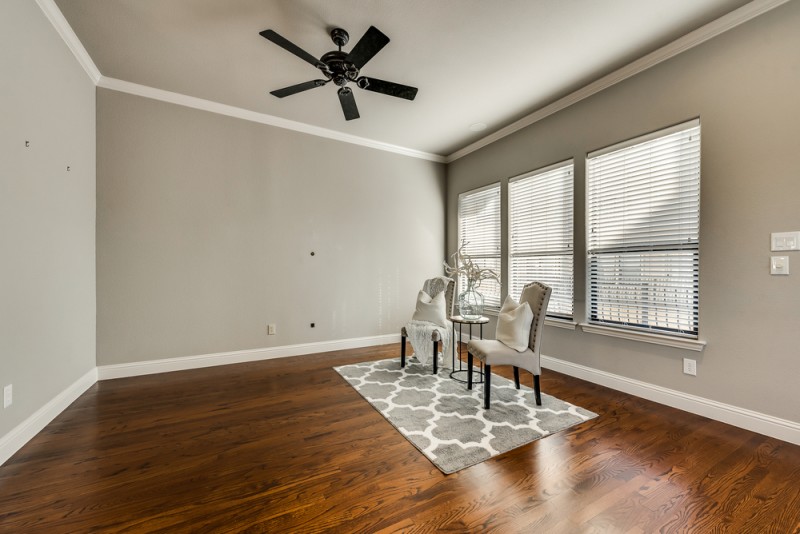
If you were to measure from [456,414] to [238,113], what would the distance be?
3.94 m

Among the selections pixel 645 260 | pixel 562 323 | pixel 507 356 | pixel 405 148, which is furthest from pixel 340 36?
pixel 562 323

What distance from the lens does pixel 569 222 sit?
11.5 feet

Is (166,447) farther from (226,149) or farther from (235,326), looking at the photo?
(226,149)

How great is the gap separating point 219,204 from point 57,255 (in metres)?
1.52

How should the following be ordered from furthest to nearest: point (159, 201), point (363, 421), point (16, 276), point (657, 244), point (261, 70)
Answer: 1. point (159, 201)
2. point (261, 70)
3. point (657, 244)
4. point (363, 421)
5. point (16, 276)

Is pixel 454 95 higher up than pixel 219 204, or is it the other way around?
pixel 454 95

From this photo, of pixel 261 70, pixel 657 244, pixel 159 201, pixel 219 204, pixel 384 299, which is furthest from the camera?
pixel 384 299

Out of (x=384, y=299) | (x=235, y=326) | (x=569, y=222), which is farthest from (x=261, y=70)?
(x=569, y=222)

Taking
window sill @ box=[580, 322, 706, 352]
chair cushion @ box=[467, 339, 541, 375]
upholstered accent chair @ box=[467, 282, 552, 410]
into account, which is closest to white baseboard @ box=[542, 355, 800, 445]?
window sill @ box=[580, 322, 706, 352]

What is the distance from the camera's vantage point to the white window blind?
177 inches

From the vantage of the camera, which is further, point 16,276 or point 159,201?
point 159,201

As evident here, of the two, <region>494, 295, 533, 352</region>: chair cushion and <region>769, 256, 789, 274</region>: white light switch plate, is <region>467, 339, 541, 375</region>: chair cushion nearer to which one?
<region>494, 295, 533, 352</region>: chair cushion

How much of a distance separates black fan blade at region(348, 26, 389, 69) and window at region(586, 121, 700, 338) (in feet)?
7.72

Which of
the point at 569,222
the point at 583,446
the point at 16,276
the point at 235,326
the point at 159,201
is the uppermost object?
the point at 159,201
